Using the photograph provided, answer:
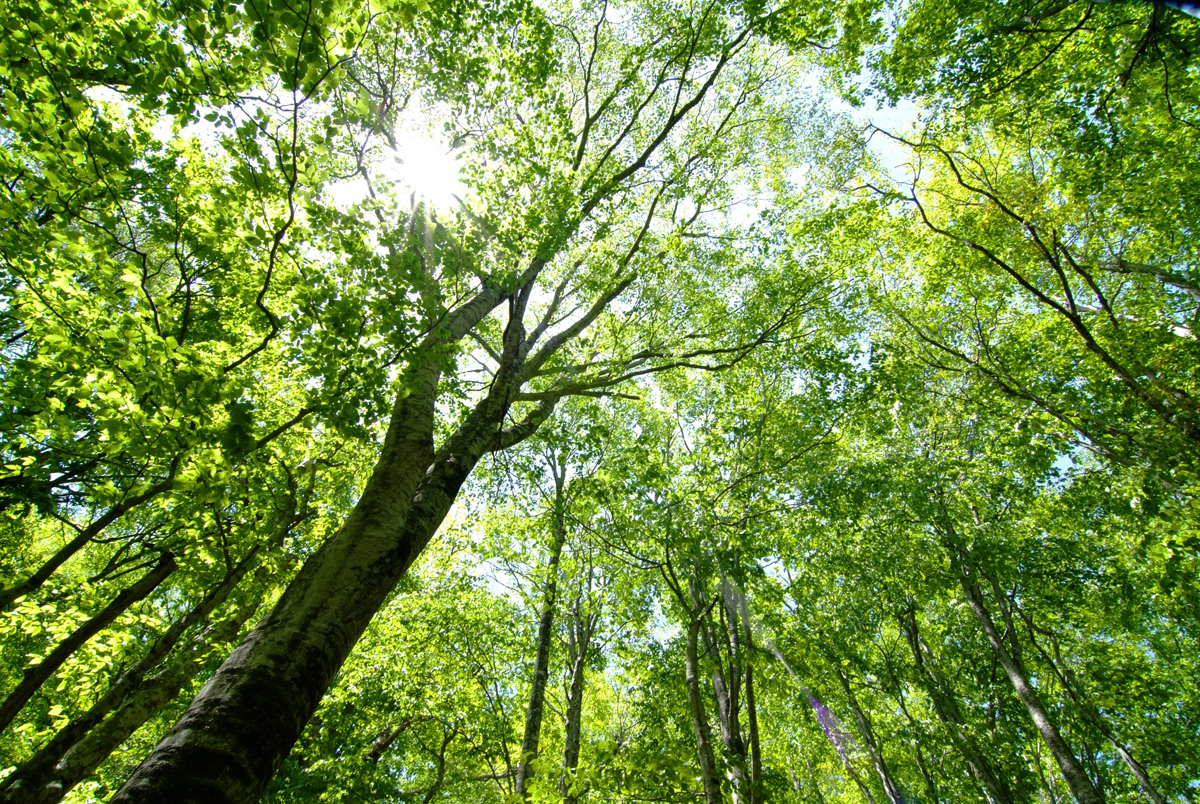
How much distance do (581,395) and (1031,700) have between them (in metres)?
11.7

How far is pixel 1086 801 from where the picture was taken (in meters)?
8.77

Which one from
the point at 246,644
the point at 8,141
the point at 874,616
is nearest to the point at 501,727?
the point at 246,644

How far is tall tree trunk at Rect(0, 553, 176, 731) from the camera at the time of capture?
6.07 m

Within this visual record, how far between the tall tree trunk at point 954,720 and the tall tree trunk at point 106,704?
14807 mm

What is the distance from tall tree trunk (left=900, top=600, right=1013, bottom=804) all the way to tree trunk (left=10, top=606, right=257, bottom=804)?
48.8ft

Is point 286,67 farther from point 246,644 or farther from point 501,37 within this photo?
point 501,37

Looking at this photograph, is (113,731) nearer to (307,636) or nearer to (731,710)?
(307,636)

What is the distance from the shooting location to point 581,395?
7.69 m

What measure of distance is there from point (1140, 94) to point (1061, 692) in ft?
49.5

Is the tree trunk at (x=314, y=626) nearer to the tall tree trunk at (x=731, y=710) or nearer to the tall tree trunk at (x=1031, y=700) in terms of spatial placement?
the tall tree trunk at (x=731, y=710)

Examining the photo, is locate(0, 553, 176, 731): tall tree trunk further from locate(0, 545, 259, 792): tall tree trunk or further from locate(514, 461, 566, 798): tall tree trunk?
locate(514, 461, 566, 798): tall tree trunk

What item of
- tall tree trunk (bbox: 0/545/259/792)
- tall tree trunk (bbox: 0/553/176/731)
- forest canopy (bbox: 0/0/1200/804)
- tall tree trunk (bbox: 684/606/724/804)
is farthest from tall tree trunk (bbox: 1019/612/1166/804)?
tall tree trunk (bbox: 0/553/176/731)

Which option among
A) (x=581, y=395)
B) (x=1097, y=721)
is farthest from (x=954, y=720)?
(x=581, y=395)

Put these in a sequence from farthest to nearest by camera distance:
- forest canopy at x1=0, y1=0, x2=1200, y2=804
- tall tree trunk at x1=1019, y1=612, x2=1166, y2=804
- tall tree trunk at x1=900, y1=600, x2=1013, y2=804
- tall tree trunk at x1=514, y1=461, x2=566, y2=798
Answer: tall tree trunk at x1=1019, y1=612, x2=1166, y2=804 < tall tree trunk at x1=900, y1=600, x2=1013, y2=804 < tall tree trunk at x1=514, y1=461, x2=566, y2=798 < forest canopy at x1=0, y1=0, x2=1200, y2=804
